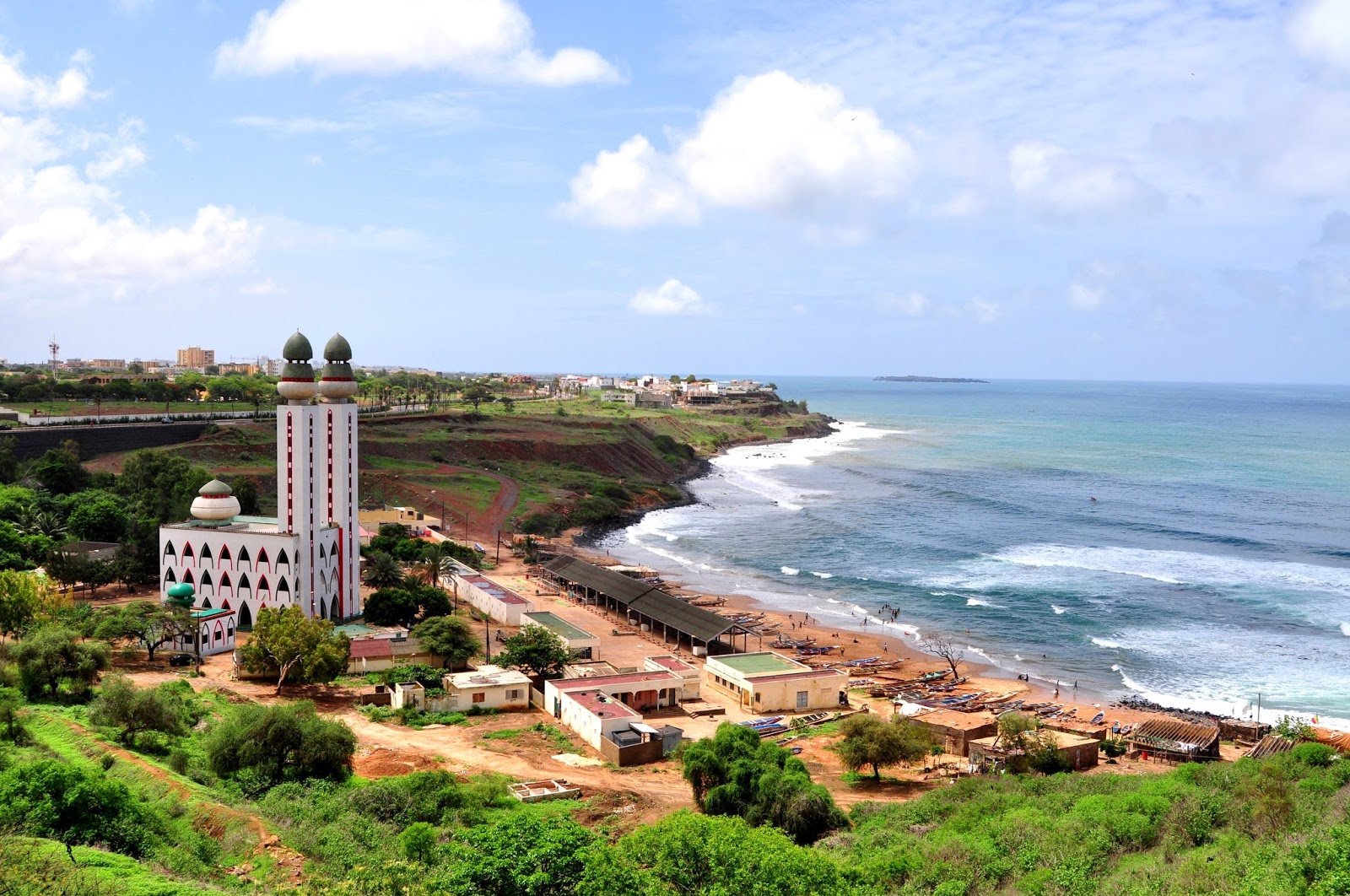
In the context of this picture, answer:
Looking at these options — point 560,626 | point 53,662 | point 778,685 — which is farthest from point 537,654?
point 53,662

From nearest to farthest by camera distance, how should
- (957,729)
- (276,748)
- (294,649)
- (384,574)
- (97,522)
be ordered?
1. (276,748)
2. (957,729)
3. (294,649)
4. (384,574)
5. (97,522)

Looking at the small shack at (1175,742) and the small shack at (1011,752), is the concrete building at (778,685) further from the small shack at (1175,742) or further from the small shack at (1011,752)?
the small shack at (1175,742)

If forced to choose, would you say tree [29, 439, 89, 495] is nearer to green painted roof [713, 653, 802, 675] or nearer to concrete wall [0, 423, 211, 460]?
concrete wall [0, 423, 211, 460]

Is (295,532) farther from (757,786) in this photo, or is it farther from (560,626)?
(757,786)

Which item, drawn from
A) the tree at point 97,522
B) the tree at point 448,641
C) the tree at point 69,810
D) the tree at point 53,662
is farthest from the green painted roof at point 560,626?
the tree at point 69,810

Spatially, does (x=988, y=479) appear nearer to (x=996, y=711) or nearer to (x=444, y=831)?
(x=996, y=711)
